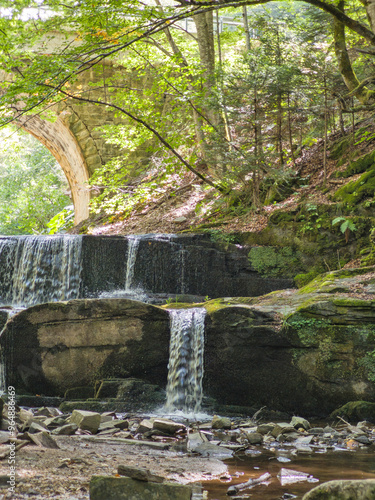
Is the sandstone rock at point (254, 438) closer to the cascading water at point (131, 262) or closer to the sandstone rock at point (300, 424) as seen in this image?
the sandstone rock at point (300, 424)

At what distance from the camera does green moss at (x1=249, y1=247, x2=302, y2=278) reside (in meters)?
10.2

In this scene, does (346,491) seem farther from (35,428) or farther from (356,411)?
(356,411)

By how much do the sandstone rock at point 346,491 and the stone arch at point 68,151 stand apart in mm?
14657

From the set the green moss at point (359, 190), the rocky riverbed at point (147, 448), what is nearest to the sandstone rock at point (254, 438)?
the rocky riverbed at point (147, 448)

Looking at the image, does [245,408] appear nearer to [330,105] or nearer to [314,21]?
[330,105]

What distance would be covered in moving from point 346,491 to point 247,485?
107 cm

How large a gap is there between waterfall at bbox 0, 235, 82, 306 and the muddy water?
697 centimetres

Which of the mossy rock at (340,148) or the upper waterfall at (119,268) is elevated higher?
the mossy rock at (340,148)

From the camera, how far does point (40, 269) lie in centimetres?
1097

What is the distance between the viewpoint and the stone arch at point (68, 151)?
16828mm

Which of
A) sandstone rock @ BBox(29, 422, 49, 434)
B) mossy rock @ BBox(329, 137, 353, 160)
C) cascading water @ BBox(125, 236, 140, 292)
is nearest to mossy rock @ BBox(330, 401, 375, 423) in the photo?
sandstone rock @ BBox(29, 422, 49, 434)

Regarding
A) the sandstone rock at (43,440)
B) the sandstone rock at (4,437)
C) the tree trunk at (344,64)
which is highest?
the tree trunk at (344,64)

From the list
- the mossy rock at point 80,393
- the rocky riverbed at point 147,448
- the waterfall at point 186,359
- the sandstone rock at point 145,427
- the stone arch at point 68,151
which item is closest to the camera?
the rocky riverbed at point 147,448

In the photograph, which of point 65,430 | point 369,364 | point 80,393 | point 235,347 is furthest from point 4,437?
point 369,364
